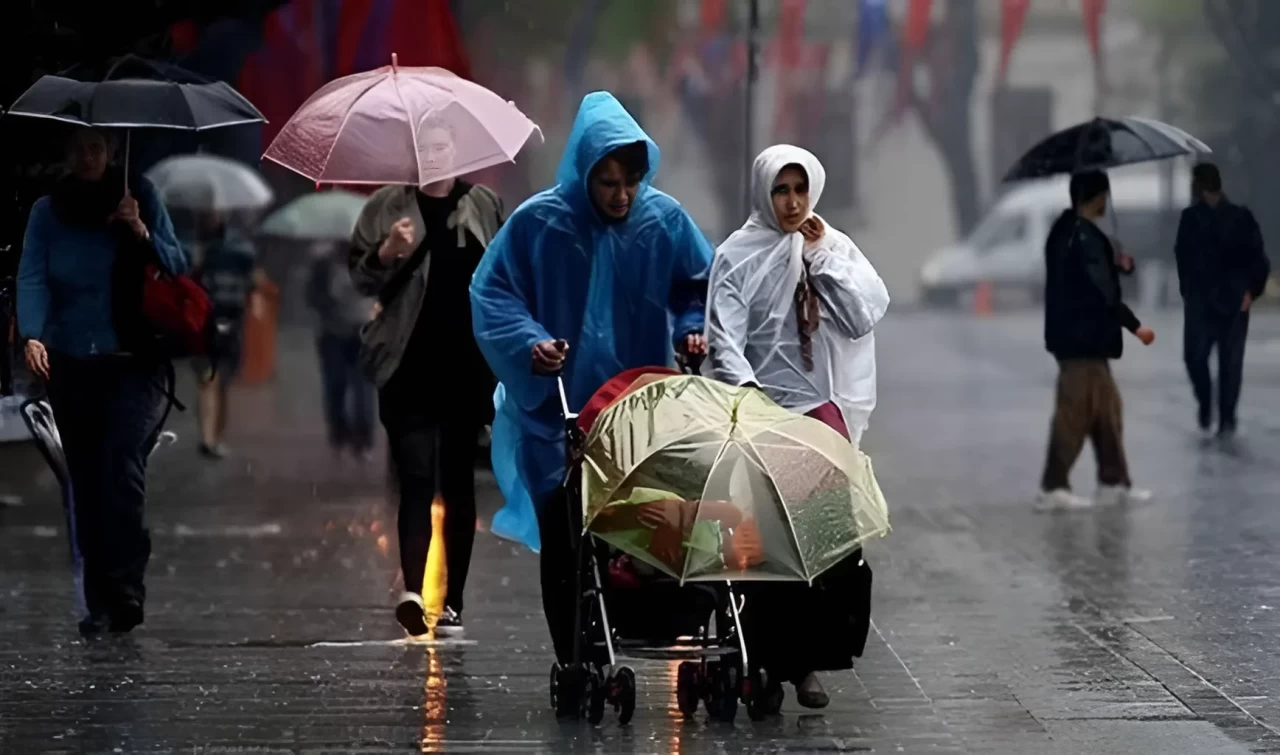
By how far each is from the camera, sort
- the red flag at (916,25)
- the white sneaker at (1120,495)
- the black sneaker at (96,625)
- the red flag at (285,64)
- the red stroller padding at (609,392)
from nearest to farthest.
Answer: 1. the red stroller padding at (609,392)
2. the black sneaker at (96,625)
3. the white sneaker at (1120,495)
4. the red flag at (285,64)
5. the red flag at (916,25)

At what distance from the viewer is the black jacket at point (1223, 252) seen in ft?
50.8

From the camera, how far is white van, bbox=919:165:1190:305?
18344 mm

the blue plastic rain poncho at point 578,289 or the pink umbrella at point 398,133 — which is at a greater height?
the pink umbrella at point 398,133

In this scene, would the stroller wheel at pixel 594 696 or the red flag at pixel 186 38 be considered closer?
the stroller wheel at pixel 594 696

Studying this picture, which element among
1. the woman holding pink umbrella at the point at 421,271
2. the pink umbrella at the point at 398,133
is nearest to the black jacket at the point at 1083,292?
the pink umbrella at the point at 398,133

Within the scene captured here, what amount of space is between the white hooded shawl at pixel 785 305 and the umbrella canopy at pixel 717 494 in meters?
0.50

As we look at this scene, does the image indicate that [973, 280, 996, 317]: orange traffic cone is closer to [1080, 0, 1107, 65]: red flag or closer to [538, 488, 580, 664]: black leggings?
[1080, 0, 1107, 65]: red flag

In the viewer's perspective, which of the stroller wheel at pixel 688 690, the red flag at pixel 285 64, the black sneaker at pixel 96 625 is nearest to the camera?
the stroller wheel at pixel 688 690

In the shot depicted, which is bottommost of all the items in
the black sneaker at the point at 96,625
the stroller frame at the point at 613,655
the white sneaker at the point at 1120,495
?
the white sneaker at the point at 1120,495

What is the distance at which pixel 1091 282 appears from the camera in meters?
13.7

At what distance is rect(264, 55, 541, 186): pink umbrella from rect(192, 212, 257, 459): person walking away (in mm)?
8095

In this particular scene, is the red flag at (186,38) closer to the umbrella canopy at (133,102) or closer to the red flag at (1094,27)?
the red flag at (1094,27)

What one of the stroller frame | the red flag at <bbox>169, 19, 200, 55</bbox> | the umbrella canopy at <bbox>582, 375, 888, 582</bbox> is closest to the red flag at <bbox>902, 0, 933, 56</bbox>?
the red flag at <bbox>169, 19, 200, 55</bbox>

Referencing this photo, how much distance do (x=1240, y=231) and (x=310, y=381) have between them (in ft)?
22.2
